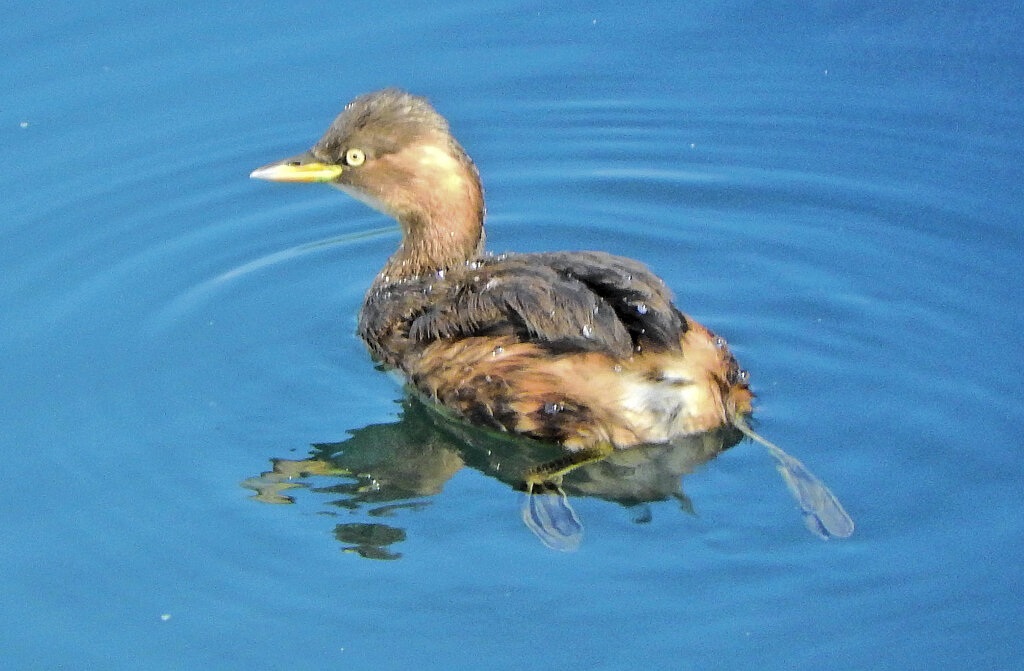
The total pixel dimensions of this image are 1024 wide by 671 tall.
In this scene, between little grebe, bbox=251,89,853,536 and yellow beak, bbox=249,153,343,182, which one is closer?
little grebe, bbox=251,89,853,536

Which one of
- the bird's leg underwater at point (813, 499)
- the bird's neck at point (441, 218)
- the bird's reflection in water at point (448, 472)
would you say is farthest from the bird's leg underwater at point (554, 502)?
the bird's neck at point (441, 218)

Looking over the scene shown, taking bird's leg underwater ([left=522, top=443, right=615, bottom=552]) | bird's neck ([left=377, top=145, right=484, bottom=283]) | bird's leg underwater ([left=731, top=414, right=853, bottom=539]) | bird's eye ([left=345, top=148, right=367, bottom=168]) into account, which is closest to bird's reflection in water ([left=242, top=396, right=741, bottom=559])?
bird's leg underwater ([left=522, top=443, right=615, bottom=552])

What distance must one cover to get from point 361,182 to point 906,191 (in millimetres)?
2469

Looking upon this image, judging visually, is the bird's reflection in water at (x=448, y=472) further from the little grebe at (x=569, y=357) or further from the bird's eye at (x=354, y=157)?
the bird's eye at (x=354, y=157)

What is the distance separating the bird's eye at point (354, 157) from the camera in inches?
244

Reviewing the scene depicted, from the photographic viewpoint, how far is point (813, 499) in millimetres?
5008

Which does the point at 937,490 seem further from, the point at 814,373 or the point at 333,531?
the point at 333,531

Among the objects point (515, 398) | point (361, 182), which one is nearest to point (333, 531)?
point (515, 398)

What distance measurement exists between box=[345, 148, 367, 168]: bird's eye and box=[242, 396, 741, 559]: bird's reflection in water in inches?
43.9

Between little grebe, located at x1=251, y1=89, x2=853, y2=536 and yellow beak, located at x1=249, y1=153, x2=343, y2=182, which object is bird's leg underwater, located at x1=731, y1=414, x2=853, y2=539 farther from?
yellow beak, located at x1=249, y1=153, x2=343, y2=182

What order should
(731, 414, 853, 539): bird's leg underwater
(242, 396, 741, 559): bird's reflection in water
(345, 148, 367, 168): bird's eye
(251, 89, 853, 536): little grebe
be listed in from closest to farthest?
(731, 414, 853, 539): bird's leg underwater → (242, 396, 741, 559): bird's reflection in water → (251, 89, 853, 536): little grebe → (345, 148, 367, 168): bird's eye

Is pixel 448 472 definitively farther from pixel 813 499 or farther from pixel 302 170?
pixel 302 170

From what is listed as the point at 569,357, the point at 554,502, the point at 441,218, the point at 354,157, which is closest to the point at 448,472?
the point at 554,502

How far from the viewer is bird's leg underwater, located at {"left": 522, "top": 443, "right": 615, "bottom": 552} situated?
493 cm
